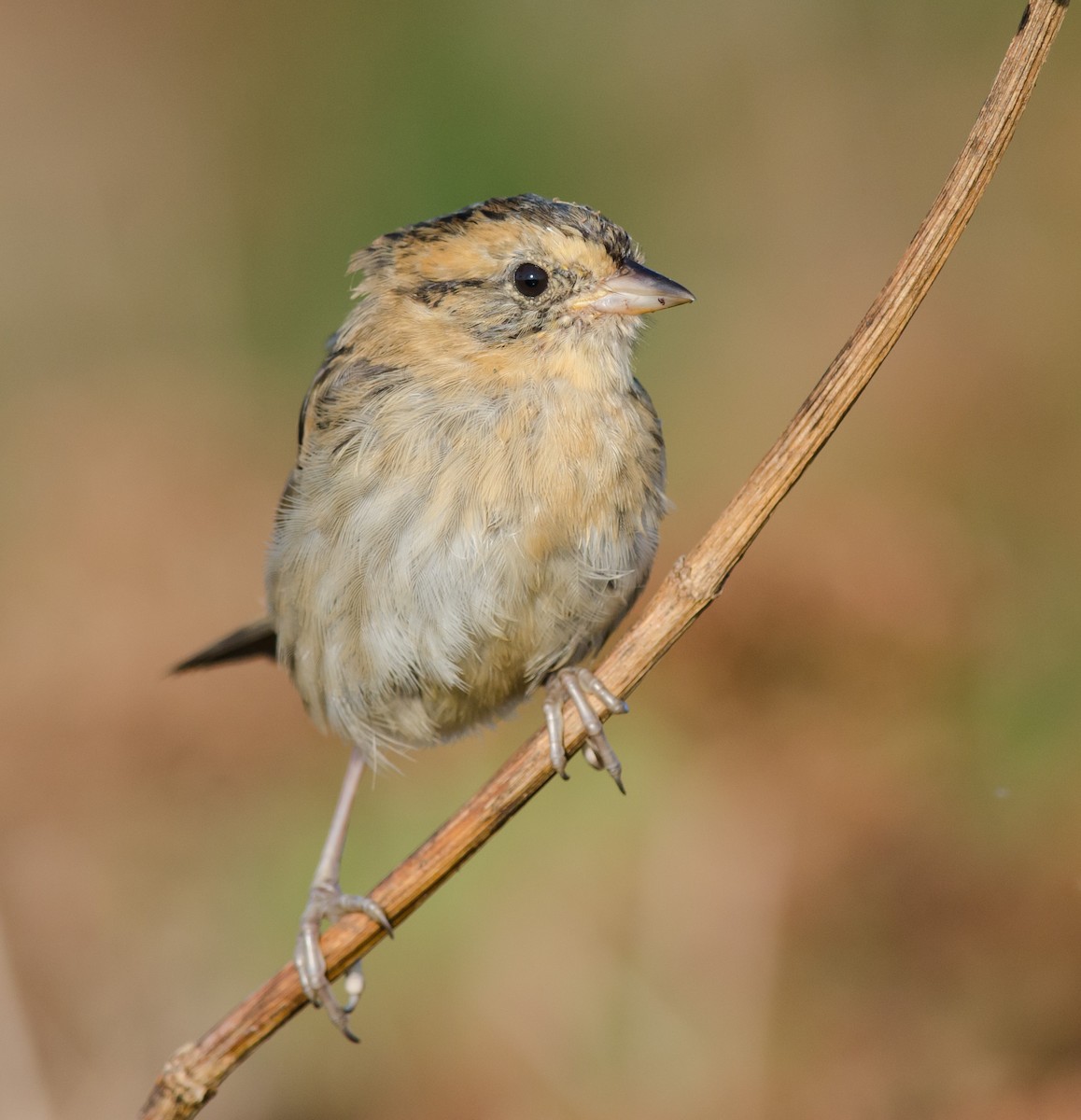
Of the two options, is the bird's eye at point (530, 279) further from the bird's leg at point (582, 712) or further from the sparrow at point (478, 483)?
the bird's leg at point (582, 712)

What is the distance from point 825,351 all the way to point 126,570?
3.10 meters

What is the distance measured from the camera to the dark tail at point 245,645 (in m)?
4.00

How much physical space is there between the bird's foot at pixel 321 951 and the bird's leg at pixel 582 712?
0.43 meters

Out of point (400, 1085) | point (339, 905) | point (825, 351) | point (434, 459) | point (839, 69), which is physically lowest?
point (400, 1085)

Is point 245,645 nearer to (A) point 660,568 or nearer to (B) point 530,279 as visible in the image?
(B) point 530,279

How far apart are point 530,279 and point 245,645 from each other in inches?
56.0

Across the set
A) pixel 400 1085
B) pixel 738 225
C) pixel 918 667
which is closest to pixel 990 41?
pixel 738 225

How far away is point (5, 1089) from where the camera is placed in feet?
13.0

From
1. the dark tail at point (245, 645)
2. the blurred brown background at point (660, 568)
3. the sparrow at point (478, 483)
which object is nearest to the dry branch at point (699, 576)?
the sparrow at point (478, 483)

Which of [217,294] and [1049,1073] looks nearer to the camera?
[1049,1073]

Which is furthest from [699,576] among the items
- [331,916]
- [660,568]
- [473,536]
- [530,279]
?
[660,568]

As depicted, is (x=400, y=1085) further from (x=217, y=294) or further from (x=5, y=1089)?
(x=217, y=294)

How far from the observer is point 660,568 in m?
5.44

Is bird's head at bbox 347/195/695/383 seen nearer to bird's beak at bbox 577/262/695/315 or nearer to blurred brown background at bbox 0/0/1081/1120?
bird's beak at bbox 577/262/695/315
